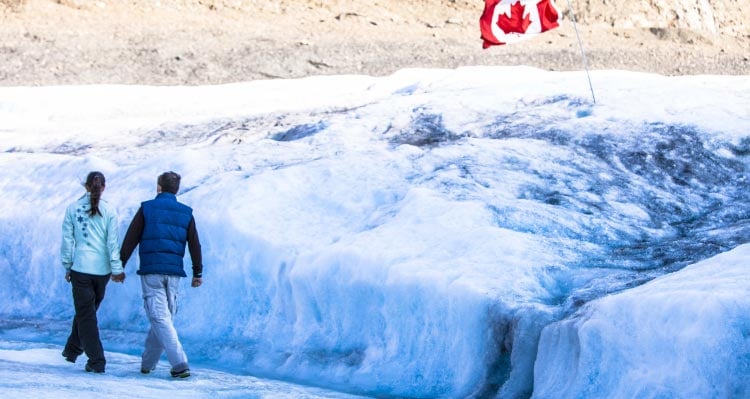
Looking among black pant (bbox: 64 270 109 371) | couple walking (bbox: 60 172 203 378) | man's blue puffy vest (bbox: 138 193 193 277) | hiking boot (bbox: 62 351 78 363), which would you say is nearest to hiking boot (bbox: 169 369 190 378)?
couple walking (bbox: 60 172 203 378)

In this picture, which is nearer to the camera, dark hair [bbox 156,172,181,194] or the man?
the man

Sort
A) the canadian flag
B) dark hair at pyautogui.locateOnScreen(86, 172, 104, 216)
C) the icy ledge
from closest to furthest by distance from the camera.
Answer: the icy ledge, dark hair at pyautogui.locateOnScreen(86, 172, 104, 216), the canadian flag

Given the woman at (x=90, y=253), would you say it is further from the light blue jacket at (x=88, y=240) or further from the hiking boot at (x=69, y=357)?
the hiking boot at (x=69, y=357)

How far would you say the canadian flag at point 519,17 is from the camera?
10.9 m

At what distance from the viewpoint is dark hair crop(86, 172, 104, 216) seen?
6.69 meters

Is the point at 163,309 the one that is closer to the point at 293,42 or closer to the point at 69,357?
the point at 69,357

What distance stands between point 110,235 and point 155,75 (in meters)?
17.6

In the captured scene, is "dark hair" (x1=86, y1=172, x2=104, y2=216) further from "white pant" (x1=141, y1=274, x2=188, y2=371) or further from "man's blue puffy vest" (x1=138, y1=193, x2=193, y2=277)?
"white pant" (x1=141, y1=274, x2=188, y2=371)

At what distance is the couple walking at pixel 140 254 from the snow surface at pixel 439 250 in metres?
0.27

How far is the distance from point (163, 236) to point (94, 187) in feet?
1.56

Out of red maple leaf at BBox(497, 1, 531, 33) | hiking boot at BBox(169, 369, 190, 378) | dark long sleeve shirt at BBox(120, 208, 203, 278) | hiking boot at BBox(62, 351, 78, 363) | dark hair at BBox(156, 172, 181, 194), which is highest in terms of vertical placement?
red maple leaf at BBox(497, 1, 531, 33)

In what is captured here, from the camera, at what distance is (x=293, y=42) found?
26.3m

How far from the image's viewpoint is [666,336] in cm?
566

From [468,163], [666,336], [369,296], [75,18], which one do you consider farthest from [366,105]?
[75,18]
